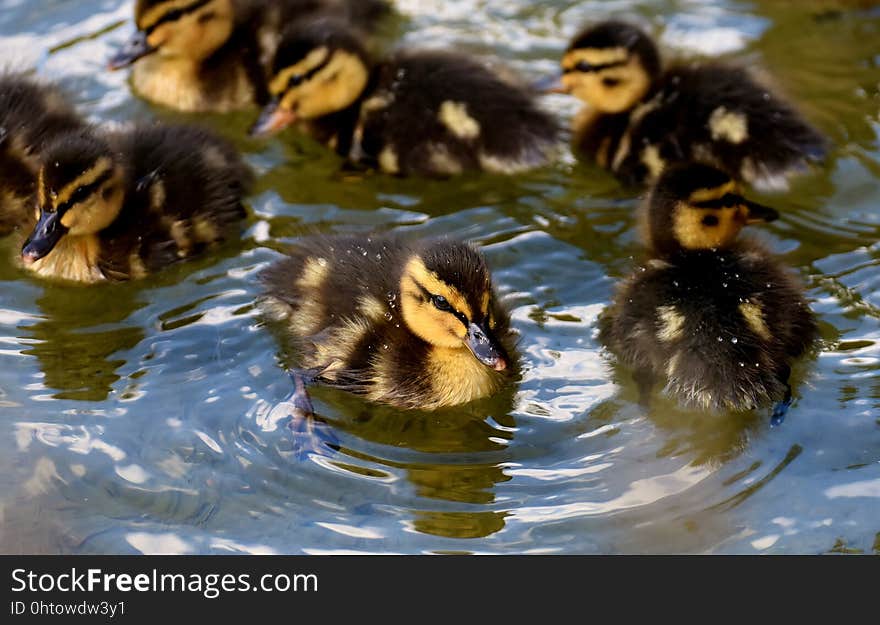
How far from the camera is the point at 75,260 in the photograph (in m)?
3.62

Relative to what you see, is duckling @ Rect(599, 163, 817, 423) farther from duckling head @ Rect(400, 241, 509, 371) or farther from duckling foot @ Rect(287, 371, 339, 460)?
duckling foot @ Rect(287, 371, 339, 460)

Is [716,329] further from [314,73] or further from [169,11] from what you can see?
[169,11]

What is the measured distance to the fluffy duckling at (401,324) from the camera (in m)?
2.94

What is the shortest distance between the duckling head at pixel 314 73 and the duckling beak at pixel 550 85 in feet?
1.93

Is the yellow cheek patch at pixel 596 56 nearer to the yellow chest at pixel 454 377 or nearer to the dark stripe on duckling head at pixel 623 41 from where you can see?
the dark stripe on duckling head at pixel 623 41

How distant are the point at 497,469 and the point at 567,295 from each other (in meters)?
0.78

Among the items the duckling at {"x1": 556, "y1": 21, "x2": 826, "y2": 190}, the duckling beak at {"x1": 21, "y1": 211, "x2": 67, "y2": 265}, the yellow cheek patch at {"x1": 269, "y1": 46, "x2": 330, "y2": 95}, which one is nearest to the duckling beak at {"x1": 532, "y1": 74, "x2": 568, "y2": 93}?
the duckling at {"x1": 556, "y1": 21, "x2": 826, "y2": 190}

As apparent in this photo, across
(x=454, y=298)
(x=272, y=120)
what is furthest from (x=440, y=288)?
(x=272, y=120)

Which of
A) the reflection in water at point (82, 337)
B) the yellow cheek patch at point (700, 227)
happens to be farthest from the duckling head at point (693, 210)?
the reflection in water at point (82, 337)

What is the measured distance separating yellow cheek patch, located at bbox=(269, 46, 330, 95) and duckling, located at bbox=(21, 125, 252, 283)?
47 cm

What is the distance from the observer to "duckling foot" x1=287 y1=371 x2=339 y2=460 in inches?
117

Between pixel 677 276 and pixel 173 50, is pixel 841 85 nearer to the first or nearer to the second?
pixel 677 276
